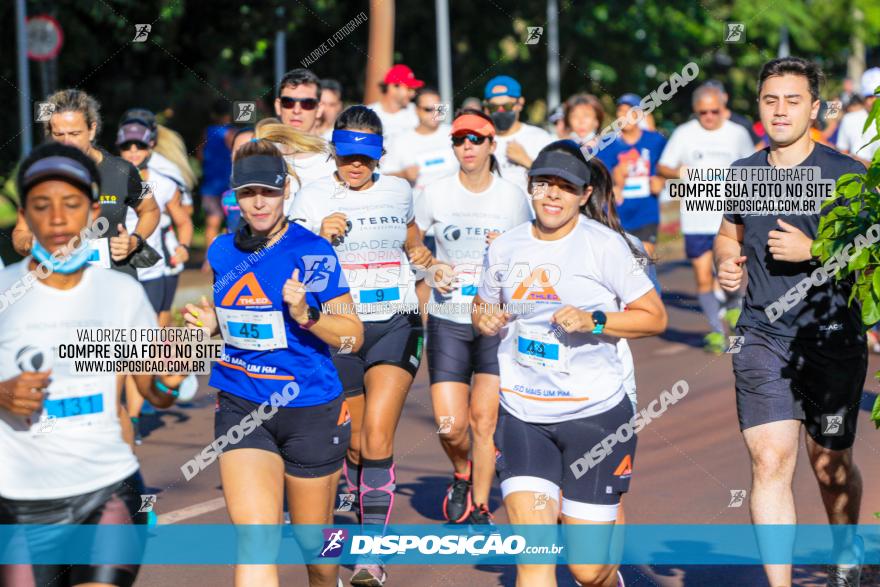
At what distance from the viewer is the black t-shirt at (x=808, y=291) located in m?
5.81

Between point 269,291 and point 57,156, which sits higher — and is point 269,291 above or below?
below

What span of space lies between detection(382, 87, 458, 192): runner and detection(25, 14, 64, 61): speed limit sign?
5371 mm

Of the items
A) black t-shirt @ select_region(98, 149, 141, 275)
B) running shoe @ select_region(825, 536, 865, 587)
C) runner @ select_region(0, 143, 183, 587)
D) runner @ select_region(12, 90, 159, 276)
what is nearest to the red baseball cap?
runner @ select_region(12, 90, 159, 276)

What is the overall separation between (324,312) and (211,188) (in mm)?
11504

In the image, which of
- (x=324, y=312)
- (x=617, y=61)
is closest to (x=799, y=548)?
(x=324, y=312)

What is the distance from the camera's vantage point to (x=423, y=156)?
12281 millimetres

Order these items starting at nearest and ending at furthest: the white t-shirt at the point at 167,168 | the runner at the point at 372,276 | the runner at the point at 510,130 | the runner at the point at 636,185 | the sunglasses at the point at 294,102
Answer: the runner at the point at 372,276, the sunglasses at the point at 294,102, the white t-shirt at the point at 167,168, the runner at the point at 510,130, the runner at the point at 636,185

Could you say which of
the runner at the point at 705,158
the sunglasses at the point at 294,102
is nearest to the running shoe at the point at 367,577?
the sunglasses at the point at 294,102

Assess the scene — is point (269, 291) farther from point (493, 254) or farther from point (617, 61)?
point (617, 61)

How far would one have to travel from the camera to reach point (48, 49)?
15.9m

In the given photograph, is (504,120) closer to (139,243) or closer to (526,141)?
(526,141)

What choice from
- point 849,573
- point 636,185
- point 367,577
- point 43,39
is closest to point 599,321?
point 849,573

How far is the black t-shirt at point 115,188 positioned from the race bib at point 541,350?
3322 mm

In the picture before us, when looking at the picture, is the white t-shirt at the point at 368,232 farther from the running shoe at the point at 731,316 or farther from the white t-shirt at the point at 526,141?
the running shoe at the point at 731,316
